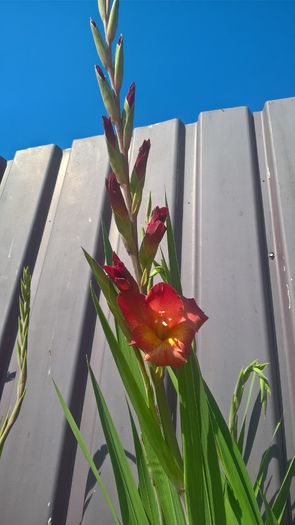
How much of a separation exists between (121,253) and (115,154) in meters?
0.77

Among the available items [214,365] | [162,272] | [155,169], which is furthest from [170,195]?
[162,272]

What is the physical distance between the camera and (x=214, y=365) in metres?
1.15

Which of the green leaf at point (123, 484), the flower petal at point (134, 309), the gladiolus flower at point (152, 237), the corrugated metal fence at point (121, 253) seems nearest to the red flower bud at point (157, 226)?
the gladiolus flower at point (152, 237)

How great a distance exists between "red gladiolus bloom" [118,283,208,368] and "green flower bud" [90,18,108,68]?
0.43 meters

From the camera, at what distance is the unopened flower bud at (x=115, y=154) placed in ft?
2.29

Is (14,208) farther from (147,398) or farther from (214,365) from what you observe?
(147,398)

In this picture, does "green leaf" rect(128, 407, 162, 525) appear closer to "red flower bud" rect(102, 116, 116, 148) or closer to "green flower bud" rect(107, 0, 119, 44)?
"red flower bud" rect(102, 116, 116, 148)

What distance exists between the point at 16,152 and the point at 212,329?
1.22 m

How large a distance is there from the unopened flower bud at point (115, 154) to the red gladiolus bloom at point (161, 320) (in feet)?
0.66

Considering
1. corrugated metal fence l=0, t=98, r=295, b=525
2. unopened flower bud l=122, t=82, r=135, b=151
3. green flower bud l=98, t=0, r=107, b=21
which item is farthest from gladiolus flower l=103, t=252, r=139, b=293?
corrugated metal fence l=0, t=98, r=295, b=525

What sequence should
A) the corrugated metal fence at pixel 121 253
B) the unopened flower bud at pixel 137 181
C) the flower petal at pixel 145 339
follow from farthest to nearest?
the corrugated metal fence at pixel 121 253, the unopened flower bud at pixel 137 181, the flower petal at pixel 145 339

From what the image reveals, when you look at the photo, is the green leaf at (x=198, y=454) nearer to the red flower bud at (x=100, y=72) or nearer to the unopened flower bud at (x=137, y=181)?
the unopened flower bud at (x=137, y=181)

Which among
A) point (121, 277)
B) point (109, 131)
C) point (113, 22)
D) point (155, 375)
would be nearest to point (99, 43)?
point (113, 22)

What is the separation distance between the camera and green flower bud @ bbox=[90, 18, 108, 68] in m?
0.76
